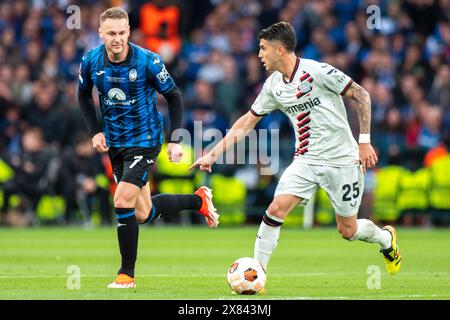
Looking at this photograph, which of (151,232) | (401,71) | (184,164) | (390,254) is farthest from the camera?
(401,71)

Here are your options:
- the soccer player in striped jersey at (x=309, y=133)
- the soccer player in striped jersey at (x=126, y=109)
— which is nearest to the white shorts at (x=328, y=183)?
the soccer player in striped jersey at (x=309, y=133)

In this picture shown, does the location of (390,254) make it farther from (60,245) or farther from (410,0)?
(410,0)

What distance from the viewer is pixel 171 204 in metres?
11.7

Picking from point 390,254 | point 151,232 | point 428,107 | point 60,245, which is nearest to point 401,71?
point 428,107

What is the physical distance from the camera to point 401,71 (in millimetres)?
23609

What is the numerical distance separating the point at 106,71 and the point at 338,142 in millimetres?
2327

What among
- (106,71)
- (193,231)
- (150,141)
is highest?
(106,71)

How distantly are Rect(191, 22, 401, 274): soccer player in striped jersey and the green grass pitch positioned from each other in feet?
2.56

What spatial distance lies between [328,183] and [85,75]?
2.57 metres

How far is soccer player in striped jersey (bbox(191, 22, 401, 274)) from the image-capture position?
34.6ft

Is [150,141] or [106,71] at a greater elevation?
[106,71]

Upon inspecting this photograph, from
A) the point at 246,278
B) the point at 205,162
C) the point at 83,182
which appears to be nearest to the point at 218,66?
the point at 83,182

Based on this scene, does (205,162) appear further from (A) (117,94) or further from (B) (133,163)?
(A) (117,94)

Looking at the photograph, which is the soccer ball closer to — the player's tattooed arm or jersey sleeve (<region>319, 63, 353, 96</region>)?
the player's tattooed arm
